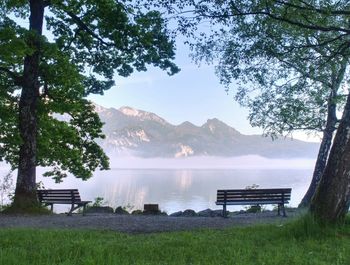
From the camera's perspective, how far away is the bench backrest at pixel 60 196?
56.3 ft

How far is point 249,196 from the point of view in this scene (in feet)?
52.2

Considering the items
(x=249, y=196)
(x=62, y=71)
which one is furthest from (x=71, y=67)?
(x=249, y=196)

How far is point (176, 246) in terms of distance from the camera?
8.30 meters

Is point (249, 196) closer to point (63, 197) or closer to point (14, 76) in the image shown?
point (63, 197)

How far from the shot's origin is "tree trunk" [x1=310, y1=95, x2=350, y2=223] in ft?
31.6

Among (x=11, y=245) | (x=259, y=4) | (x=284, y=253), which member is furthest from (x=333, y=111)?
(x=11, y=245)

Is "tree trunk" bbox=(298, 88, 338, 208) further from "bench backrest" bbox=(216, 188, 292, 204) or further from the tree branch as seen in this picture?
the tree branch

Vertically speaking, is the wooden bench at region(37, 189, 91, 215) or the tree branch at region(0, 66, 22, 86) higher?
Result: the tree branch at region(0, 66, 22, 86)

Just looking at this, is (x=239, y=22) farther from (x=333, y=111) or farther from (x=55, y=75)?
(x=333, y=111)

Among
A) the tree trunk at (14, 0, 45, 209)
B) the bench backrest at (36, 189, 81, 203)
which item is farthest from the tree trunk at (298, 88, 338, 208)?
the tree trunk at (14, 0, 45, 209)

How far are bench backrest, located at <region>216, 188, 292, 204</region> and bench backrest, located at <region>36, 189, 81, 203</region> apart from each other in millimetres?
5596

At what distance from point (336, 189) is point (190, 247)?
3.71m

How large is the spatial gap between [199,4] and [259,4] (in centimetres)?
169

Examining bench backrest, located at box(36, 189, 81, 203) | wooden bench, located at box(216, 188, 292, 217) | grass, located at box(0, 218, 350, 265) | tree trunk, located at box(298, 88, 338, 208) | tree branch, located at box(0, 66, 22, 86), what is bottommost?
grass, located at box(0, 218, 350, 265)
